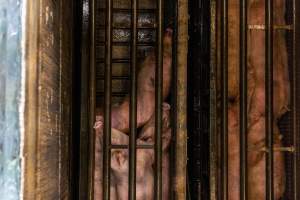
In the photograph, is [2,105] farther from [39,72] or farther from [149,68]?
[149,68]

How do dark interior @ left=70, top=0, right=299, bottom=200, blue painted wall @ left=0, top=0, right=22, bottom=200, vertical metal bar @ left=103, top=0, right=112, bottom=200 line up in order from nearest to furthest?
blue painted wall @ left=0, top=0, right=22, bottom=200 → vertical metal bar @ left=103, top=0, right=112, bottom=200 → dark interior @ left=70, top=0, right=299, bottom=200

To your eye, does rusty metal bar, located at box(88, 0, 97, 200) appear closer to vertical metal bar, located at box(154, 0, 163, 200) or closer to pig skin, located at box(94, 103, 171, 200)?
pig skin, located at box(94, 103, 171, 200)

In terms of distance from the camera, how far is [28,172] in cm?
127

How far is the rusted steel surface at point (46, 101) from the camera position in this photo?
1.29 meters

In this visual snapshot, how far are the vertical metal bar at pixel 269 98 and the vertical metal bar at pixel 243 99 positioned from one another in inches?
5.2

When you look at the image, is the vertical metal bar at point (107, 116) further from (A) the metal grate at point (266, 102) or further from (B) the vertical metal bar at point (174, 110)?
(A) the metal grate at point (266, 102)

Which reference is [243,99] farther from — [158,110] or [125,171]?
[125,171]

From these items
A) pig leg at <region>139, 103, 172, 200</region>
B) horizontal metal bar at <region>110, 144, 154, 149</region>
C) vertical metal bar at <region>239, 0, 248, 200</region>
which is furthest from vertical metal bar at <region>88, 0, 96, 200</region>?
vertical metal bar at <region>239, 0, 248, 200</region>

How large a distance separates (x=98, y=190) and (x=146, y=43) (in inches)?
37.3

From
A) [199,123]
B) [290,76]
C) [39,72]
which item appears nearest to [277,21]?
[290,76]

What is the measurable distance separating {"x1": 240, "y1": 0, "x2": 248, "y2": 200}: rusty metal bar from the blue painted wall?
149 centimetres

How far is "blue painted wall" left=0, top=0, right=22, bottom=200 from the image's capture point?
121 cm

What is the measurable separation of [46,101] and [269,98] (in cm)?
140

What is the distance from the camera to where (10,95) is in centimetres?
123
